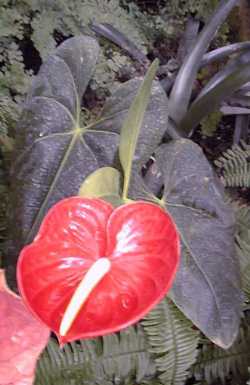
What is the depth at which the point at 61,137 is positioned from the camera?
2.71 ft

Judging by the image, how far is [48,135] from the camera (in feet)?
2.70

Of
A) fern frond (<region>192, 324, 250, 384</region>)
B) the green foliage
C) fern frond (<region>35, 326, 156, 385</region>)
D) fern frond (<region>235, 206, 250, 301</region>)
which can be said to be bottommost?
fern frond (<region>192, 324, 250, 384</region>)

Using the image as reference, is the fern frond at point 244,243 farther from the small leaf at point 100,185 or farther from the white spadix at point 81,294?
the white spadix at point 81,294

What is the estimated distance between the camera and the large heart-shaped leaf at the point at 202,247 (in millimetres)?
852

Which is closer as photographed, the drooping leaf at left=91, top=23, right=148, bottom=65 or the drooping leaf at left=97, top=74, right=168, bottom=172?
the drooping leaf at left=97, top=74, right=168, bottom=172

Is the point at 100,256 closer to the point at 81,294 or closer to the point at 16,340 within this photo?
the point at 81,294

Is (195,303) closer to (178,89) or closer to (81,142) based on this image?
(81,142)

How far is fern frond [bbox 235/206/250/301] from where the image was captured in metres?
1.09

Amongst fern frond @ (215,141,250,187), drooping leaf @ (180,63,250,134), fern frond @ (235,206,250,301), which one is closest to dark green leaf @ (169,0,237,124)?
drooping leaf @ (180,63,250,134)

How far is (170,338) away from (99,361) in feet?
0.44

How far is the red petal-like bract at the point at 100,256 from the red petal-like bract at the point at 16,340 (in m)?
0.13

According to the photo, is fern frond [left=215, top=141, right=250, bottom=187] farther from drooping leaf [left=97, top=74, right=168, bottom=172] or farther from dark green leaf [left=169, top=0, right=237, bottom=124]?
drooping leaf [left=97, top=74, right=168, bottom=172]

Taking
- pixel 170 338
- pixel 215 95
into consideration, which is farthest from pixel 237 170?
pixel 170 338

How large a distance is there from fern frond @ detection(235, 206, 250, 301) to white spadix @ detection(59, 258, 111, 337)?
0.62m
